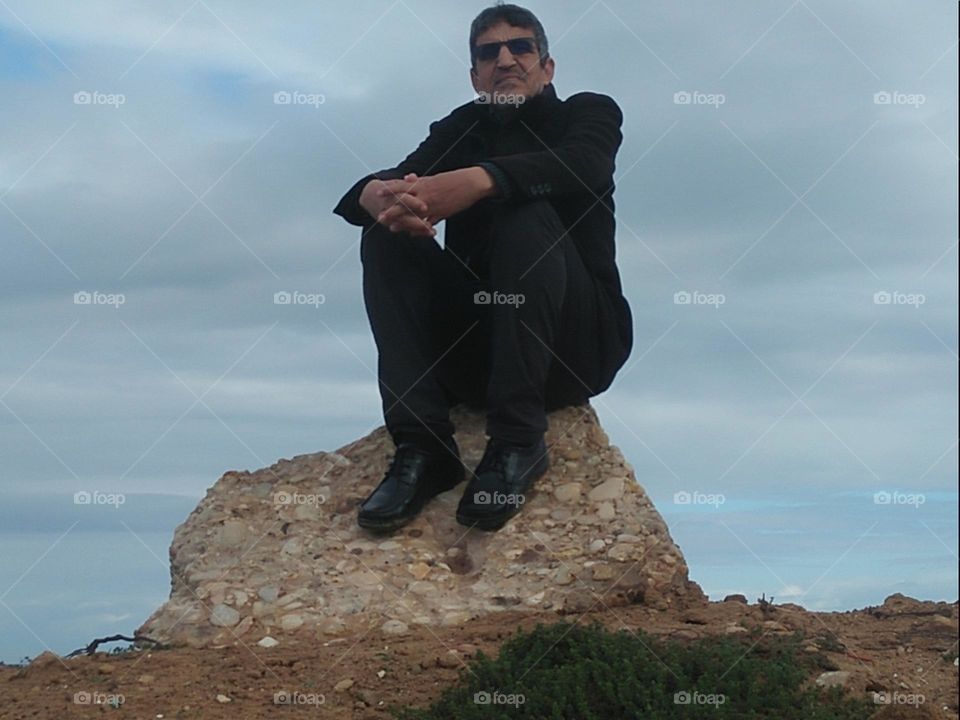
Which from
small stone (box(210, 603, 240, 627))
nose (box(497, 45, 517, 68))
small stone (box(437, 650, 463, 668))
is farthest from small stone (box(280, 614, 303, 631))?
nose (box(497, 45, 517, 68))

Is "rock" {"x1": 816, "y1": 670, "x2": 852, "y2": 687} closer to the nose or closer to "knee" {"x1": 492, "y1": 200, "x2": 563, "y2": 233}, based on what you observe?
"knee" {"x1": 492, "y1": 200, "x2": 563, "y2": 233}

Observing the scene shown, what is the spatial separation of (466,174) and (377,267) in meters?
0.67

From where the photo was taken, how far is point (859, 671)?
17.1 ft

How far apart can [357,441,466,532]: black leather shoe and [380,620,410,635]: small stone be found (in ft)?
2.09

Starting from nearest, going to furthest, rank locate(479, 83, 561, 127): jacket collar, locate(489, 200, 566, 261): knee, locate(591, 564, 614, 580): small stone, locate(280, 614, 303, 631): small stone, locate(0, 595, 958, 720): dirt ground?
locate(0, 595, 958, 720): dirt ground < locate(280, 614, 303, 631): small stone < locate(591, 564, 614, 580): small stone < locate(489, 200, 566, 261): knee < locate(479, 83, 561, 127): jacket collar

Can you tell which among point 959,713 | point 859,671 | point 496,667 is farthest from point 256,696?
point 959,713

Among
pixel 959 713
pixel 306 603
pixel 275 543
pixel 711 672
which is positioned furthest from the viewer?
pixel 275 543

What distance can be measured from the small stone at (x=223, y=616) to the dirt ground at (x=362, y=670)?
0.58 ft

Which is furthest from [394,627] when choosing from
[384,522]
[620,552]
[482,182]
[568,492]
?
[482,182]

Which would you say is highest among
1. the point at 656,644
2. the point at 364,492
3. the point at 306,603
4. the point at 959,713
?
the point at 364,492

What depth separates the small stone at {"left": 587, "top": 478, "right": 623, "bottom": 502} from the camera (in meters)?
6.53

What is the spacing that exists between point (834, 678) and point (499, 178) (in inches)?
105

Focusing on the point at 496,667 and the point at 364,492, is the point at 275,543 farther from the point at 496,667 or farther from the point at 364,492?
the point at 496,667

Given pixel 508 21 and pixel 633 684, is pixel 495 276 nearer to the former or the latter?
pixel 508 21
